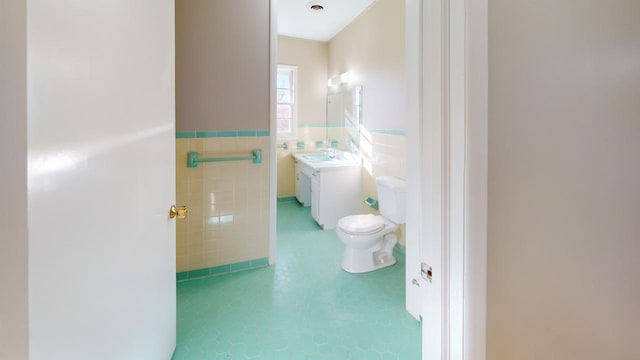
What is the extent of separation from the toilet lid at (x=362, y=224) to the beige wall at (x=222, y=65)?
106 cm

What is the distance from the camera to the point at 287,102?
5059mm

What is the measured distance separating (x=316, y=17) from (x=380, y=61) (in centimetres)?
120

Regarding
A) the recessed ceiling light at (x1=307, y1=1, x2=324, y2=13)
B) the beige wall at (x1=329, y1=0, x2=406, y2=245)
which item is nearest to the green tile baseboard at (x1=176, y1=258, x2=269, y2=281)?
the beige wall at (x1=329, y1=0, x2=406, y2=245)

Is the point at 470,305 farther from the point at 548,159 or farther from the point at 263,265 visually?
the point at 263,265

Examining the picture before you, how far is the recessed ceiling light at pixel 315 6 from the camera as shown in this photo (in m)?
3.60

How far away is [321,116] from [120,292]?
4.45 m

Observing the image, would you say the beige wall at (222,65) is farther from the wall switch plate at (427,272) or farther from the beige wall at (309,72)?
the beige wall at (309,72)

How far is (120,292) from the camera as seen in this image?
100 cm

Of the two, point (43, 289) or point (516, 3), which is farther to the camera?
point (516, 3)

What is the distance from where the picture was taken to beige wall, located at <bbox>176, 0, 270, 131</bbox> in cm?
242

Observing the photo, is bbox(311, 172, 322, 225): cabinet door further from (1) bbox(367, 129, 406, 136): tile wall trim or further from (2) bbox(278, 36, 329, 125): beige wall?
(2) bbox(278, 36, 329, 125): beige wall

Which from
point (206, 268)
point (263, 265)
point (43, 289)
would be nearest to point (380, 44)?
point (263, 265)

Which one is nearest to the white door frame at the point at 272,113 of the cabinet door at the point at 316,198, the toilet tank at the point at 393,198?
the toilet tank at the point at 393,198

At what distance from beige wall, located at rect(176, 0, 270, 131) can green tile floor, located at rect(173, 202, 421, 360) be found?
1.22 metres
